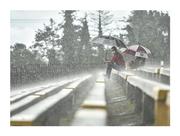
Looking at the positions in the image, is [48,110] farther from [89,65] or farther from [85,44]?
[85,44]

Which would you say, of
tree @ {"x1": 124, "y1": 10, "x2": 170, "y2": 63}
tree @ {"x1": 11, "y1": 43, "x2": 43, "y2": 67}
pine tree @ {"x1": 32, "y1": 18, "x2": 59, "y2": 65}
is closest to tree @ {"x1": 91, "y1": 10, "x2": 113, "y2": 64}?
tree @ {"x1": 124, "y1": 10, "x2": 170, "y2": 63}

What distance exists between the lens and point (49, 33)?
10.6 ft

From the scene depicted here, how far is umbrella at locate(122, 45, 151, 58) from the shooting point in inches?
128

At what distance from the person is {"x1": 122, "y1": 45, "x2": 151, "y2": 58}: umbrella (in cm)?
6

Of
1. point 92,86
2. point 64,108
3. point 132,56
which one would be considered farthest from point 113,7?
point 64,108

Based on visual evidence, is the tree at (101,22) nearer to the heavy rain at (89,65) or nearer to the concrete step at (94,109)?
the heavy rain at (89,65)

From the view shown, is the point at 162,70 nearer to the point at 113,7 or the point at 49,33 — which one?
the point at 113,7

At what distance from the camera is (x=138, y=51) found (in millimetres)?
3279

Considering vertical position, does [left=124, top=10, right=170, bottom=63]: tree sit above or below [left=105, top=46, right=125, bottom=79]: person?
above

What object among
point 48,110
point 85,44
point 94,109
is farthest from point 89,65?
point 48,110

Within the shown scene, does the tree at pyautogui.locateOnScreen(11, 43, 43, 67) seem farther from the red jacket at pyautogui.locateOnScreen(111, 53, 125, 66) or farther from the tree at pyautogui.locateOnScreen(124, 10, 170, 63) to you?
the tree at pyautogui.locateOnScreen(124, 10, 170, 63)

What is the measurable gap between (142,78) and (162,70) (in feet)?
0.53
